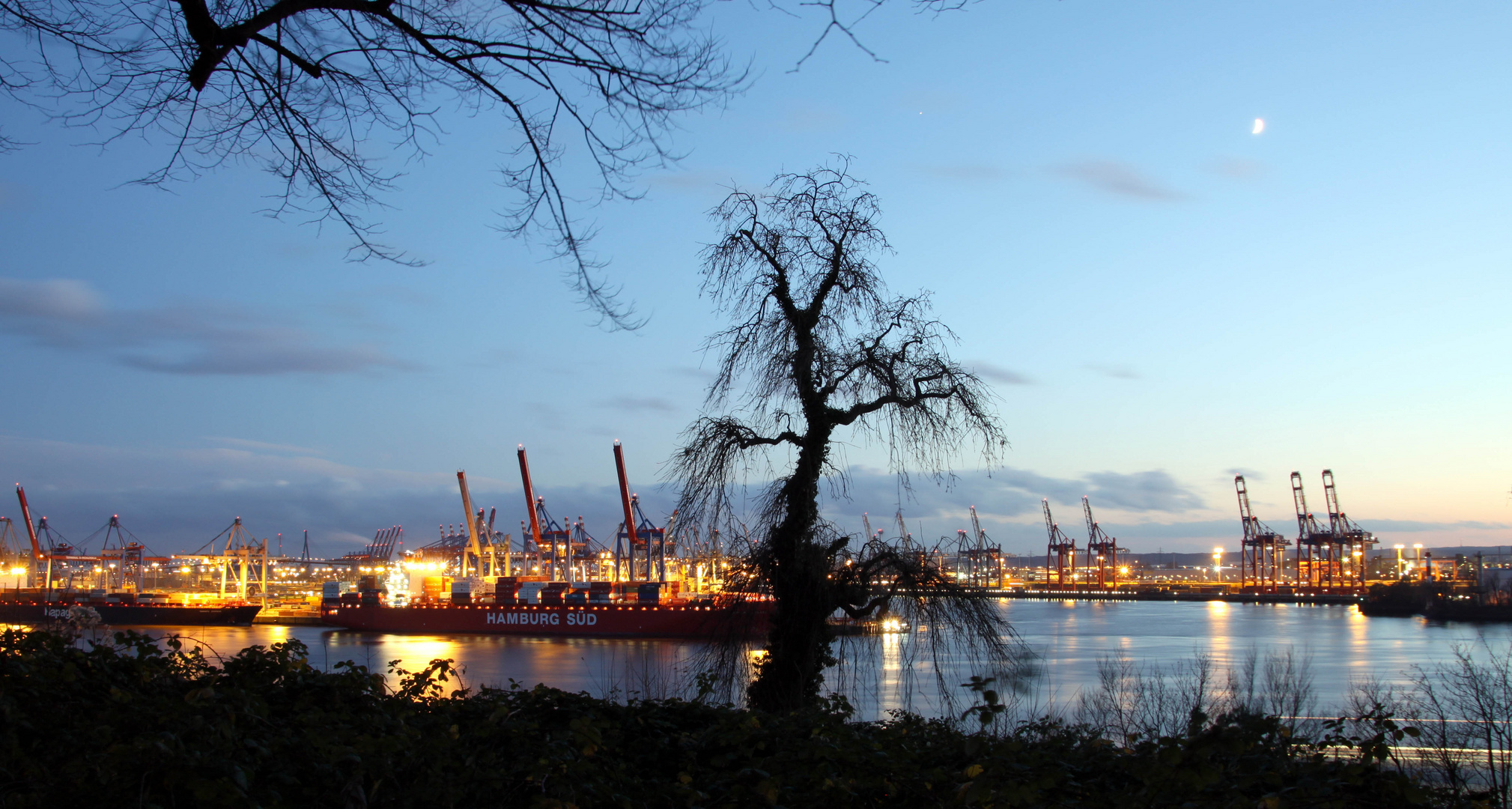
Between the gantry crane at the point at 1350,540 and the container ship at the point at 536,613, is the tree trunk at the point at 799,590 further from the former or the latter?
the gantry crane at the point at 1350,540

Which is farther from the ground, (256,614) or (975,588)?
(975,588)

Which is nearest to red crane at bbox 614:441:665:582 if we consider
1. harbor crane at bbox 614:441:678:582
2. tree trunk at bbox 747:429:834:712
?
harbor crane at bbox 614:441:678:582

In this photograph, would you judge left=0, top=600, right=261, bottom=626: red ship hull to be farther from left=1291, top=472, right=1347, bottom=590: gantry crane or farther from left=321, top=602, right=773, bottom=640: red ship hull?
left=1291, top=472, right=1347, bottom=590: gantry crane

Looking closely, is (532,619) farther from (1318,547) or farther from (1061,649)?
(1318,547)

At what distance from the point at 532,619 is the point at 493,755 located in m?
55.1

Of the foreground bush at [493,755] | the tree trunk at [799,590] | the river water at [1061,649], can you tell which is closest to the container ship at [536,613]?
the river water at [1061,649]

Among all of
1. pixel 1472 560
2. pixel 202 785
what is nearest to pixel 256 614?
pixel 202 785

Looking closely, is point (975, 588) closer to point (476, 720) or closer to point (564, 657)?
point (476, 720)

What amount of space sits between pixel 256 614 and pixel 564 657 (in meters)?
37.1

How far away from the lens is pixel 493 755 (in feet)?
11.1

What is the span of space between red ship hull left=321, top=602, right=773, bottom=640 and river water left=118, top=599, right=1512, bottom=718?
0.74 meters

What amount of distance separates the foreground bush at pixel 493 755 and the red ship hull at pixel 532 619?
4278 cm

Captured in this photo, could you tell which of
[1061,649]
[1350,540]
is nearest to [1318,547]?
[1350,540]

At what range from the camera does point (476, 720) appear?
14.2 ft
